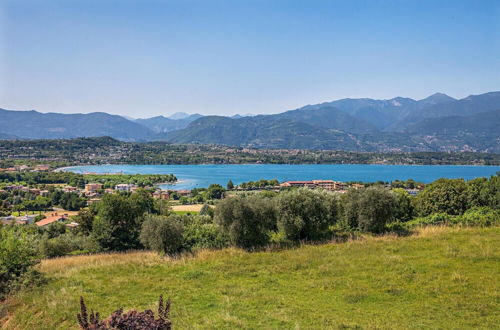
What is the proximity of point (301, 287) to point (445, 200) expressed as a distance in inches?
684

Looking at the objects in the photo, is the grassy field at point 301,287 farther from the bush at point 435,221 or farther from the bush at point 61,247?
the bush at point 61,247

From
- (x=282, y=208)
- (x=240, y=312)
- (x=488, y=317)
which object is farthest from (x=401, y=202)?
(x=240, y=312)

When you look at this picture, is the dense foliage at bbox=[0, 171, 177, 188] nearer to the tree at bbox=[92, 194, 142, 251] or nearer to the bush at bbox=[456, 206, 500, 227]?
the tree at bbox=[92, 194, 142, 251]

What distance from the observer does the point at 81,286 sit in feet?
33.9

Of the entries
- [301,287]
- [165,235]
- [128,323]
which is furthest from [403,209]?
[128,323]

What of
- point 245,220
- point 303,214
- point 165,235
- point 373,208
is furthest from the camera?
point 373,208

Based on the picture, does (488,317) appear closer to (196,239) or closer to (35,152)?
(196,239)

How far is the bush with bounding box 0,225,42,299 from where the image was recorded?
10383 millimetres

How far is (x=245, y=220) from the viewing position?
1518 centimetres

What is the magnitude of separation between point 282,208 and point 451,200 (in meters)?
13.6

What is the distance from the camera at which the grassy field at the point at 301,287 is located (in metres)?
7.48

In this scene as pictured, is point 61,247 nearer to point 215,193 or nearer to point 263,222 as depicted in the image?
point 263,222

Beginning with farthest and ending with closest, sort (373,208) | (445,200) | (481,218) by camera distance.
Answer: (445,200), (481,218), (373,208)

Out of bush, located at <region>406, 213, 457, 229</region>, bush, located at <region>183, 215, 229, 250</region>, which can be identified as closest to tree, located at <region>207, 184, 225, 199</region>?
bush, located at <region>183, 215, 229, 250</region>
